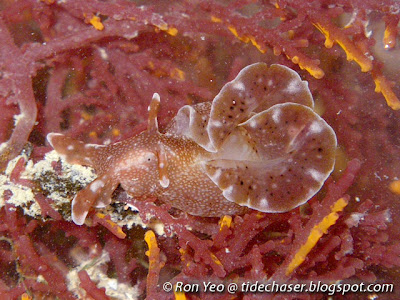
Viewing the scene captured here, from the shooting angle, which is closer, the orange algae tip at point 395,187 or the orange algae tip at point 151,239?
the orange algae tip at point 151,239

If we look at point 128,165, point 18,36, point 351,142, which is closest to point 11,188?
point 128,165

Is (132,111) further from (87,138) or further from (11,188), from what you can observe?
(11,188)

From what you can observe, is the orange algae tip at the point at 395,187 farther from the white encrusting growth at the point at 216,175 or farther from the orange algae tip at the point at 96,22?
the orange algae tip at the point at 96,22

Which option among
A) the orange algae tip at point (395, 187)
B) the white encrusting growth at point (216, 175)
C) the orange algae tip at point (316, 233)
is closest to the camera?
the orange algae tip at point (316, 233)

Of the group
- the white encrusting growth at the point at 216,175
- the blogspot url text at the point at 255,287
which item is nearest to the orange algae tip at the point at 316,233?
the blogspot url text at the point at 255,287

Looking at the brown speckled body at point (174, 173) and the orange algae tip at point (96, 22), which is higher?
the orange algae tip at point (96, 22)

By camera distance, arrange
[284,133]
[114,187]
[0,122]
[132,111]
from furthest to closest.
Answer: [132,111]
[0,122]
[114,187]
[284,133]
